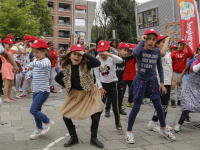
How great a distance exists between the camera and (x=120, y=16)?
2864 centimetres

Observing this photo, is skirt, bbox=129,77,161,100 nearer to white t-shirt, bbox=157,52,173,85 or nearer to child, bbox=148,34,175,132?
child, bbox=148,34,175,132

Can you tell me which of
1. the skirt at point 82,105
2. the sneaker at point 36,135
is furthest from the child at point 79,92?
the sneaker at point 36,135

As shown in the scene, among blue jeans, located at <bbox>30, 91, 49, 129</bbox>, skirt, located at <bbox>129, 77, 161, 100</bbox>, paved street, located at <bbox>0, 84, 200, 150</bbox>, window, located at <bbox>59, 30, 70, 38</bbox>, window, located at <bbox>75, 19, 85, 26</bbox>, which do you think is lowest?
paved street, located at <bbox>0, 84, 200, 150</bbox>

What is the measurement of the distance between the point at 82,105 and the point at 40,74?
987 mm

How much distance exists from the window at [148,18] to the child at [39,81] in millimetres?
19899

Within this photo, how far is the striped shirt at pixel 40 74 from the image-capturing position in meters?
3.82

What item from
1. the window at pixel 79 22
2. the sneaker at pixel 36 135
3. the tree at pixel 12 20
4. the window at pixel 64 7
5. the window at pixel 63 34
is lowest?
the sneaker at pixel 36 135

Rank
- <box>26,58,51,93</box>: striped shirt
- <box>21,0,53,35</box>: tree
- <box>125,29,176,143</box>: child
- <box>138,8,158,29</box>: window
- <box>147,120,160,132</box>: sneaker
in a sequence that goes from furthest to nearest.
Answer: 1. <box>21,0,53,35</box>: tree
2. <box>138,8,158,29</box>: window
3. <box>147,120,160,132</box>: sneaker
4. <box>26,58,51,93</box>: striped shirt
5. <box>125,29,176,143</box>: child

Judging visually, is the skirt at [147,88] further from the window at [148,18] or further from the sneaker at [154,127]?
the window at [148,18]

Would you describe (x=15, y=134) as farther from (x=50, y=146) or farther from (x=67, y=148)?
(x=67, y=148)

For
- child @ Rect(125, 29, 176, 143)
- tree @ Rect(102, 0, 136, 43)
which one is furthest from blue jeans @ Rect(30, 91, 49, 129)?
tree @ Rect(102, 0, 136, 43)

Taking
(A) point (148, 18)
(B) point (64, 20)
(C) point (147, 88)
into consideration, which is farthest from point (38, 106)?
(B) point (64, 20)

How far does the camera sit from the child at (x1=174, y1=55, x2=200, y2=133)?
4238mm

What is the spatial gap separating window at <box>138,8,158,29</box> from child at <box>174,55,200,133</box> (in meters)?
18.7
